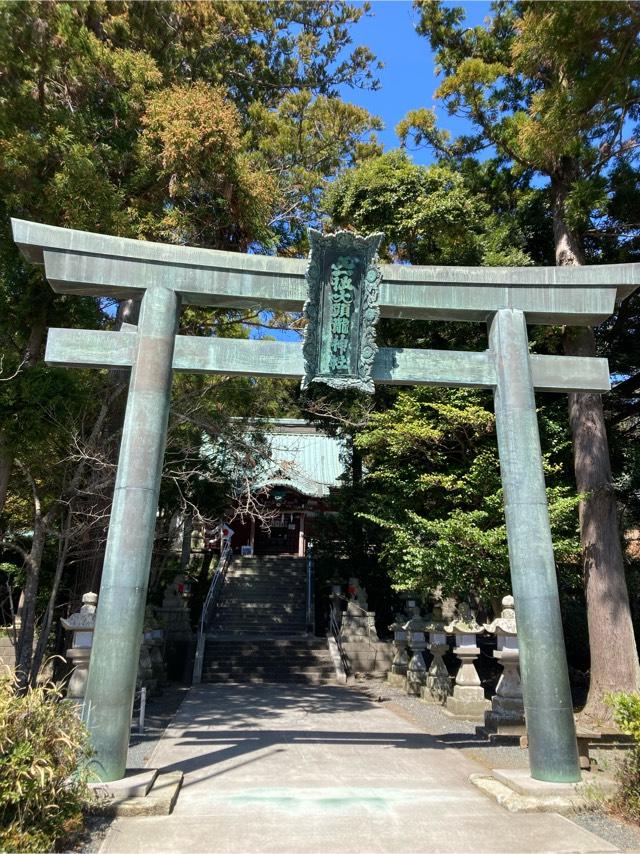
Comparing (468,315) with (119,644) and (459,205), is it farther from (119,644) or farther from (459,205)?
(459,205)

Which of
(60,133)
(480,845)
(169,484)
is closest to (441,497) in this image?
(169,484)

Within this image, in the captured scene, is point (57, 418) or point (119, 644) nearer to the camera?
point (119, 644)

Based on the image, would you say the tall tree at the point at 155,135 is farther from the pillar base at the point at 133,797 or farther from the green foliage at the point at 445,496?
the pillar base at the point at 133,797

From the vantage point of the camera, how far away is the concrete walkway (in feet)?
13.3

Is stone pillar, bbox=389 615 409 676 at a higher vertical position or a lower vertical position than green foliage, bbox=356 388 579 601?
lower

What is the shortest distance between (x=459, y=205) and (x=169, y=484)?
980cm

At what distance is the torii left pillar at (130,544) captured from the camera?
480 centimetres

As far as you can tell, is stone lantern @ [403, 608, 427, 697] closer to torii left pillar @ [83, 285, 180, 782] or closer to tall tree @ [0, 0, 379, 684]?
tall tree @ [0, 0, 379, 684]

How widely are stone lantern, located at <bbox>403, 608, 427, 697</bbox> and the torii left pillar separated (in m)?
8.39

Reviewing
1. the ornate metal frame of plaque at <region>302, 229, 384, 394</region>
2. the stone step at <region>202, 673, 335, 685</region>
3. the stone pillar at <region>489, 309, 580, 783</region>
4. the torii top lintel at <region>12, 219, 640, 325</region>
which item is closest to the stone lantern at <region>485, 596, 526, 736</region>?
the stone pillar at <region>489, 309, 580, 783</region>

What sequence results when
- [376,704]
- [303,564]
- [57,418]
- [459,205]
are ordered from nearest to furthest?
[57,418] < [376,704] < [459,205] < [303,564]

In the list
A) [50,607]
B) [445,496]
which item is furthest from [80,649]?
[445,496]

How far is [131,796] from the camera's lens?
460 cm

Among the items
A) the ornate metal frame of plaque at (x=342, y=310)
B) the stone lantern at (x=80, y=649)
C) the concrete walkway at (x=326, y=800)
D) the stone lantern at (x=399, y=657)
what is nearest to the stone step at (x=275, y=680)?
A: the stone lantern at (x=399, y=657)
